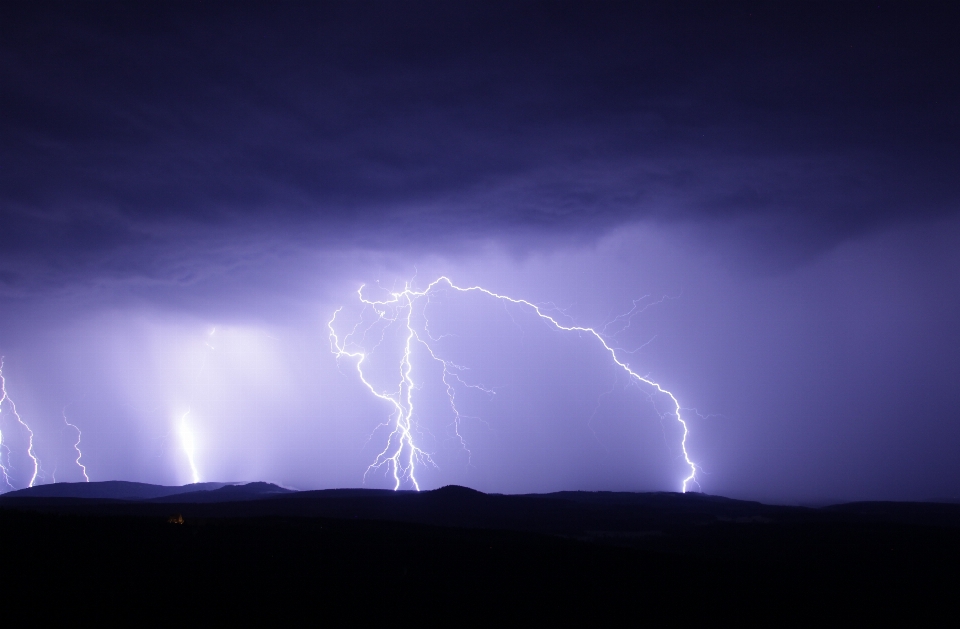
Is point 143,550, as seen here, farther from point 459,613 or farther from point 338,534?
point 459,613

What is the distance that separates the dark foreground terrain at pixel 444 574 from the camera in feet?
33.7

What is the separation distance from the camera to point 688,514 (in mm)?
29719

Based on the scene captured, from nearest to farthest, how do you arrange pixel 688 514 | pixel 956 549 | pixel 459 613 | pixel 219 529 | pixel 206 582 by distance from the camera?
pixel 459 613, pixel 206 582, pixel 219 529, pixel 956 549, pixel 688 514

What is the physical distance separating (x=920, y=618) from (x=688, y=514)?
61.0ft

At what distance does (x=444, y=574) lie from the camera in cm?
1305

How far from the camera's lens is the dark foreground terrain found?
10.3 m

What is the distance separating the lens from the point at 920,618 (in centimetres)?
1160

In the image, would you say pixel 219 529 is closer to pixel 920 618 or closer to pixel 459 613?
pixel 459 613

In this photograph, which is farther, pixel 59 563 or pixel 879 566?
pixel 879 566

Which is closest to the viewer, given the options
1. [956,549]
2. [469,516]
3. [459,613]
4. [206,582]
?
[459,613]

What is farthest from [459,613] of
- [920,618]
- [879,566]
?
[879,566]

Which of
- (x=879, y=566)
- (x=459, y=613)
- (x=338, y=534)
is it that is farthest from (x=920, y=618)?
(x=338, y=534)

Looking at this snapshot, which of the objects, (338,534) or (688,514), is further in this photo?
(688,514)

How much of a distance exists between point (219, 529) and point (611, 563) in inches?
367
